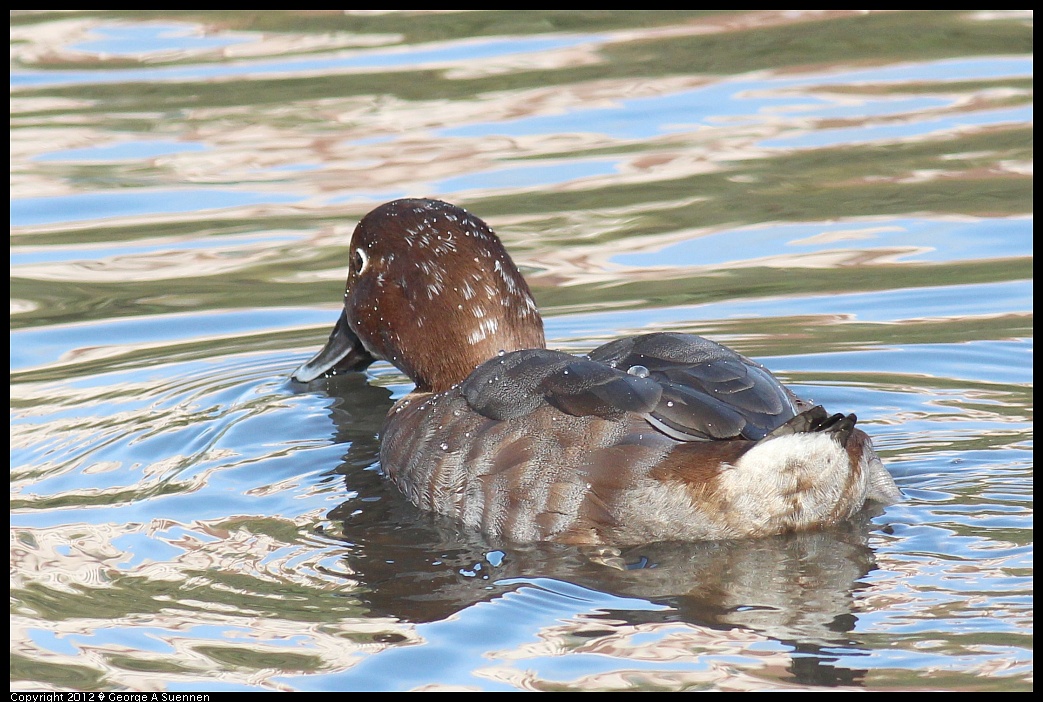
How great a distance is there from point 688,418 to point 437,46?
7784 mm

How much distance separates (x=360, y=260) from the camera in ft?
21.3

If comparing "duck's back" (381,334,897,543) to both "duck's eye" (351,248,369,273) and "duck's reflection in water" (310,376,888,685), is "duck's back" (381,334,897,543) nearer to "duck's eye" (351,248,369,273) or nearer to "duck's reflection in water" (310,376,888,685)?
"duck's reflection in water" (310,376,888,685)

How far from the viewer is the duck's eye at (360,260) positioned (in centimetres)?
645

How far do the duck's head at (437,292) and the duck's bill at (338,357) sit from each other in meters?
0.52

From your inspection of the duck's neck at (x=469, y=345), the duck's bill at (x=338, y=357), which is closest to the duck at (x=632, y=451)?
the duck's neck at (x=469, y=345)

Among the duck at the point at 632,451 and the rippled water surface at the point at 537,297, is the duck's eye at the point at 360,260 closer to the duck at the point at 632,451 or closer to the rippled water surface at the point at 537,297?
the rippled water surface at the point at 537,297

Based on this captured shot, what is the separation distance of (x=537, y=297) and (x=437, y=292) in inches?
84.9

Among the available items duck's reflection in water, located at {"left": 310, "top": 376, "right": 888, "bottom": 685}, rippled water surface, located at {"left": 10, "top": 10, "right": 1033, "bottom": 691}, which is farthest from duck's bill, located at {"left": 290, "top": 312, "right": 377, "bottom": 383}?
duck's reflection in water, located at {"left": 310, "top": 376, "right": 888, "bottom": 685}

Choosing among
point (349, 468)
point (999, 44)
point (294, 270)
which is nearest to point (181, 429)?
point (349, 468)

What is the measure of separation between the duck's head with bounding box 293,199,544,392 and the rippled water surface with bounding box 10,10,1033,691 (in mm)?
517

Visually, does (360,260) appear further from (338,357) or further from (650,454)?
(650,454)

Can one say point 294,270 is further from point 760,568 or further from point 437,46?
point 760,568

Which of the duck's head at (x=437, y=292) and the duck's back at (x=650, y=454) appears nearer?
the duck's back at (x=650, y=454)

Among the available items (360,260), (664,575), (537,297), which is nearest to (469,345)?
(360,260)
